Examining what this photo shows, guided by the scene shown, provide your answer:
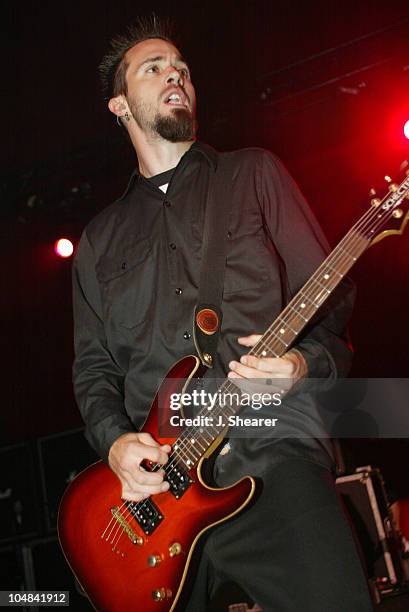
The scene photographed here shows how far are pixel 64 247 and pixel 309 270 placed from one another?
4.37 meters

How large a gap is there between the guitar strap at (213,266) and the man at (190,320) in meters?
0.03

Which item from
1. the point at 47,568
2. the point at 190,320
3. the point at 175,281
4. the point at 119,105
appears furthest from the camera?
the point at 47,568

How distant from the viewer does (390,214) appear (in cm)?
197

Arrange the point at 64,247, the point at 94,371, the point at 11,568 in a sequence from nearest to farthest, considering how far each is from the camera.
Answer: the point at 94,371 → the point at 11,568 → the point at 64,247

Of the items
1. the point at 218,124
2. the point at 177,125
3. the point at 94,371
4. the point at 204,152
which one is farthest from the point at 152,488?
the point at 218,124

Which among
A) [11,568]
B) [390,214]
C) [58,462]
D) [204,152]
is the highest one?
[204,152]

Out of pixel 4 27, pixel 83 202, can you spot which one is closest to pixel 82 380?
pixel 4 27

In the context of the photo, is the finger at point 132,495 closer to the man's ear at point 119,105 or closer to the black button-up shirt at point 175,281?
the black button-up shirt at point 175,281

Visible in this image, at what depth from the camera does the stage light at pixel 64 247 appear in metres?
6.03

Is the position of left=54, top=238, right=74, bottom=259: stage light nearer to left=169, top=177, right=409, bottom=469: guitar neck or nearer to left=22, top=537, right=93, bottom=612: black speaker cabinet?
left=22, top=537, right=93, bottom=612: black speaker cabinet

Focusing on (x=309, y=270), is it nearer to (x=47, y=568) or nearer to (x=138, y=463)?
(x=138, y=463)

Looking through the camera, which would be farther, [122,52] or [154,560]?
[122,52]

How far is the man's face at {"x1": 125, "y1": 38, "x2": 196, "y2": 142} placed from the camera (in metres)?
2.59

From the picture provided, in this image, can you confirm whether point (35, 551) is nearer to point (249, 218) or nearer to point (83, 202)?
point (83, 202)
